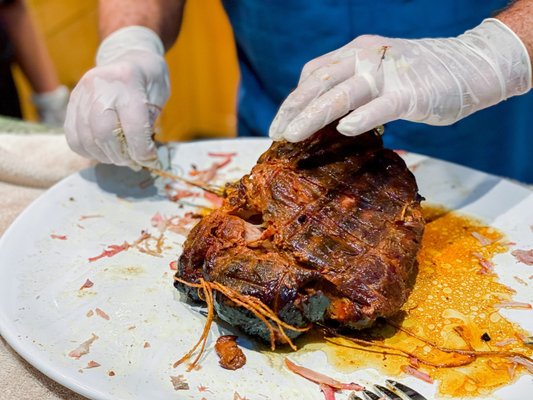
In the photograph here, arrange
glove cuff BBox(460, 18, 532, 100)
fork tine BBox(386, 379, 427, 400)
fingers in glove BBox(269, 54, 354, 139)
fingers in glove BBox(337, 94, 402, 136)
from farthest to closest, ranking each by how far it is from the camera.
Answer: glove cuff BBox(460, 18, 532, 100)
fingers in glove BBox(269, 54, 354, 139)
fingers in glove BBox(337, 94, 402, 136)
fork tine BBox(386, 379, 427, 400)

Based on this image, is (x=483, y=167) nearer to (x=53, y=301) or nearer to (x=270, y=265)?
(x=270, y=265)

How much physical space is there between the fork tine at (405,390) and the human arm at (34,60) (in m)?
4.15

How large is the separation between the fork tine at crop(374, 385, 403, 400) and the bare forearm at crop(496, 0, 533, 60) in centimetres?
125

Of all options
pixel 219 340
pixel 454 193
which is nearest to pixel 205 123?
pixel 454 193

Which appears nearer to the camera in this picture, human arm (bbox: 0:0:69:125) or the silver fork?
the silver fork

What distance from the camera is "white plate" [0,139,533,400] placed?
1.85m

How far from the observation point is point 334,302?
1969 mm

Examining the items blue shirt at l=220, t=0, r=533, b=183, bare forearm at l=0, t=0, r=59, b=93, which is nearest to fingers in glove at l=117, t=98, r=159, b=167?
blue shirt at l=220, t=0, r=533, b=183

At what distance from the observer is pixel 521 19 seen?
93.2 inches

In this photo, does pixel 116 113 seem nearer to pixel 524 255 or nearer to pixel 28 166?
pixel 28 166

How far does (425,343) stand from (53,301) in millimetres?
1161

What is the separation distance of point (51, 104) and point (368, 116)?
3.87 m

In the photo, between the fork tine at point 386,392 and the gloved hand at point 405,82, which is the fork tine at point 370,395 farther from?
the gloved hand at point 405,82

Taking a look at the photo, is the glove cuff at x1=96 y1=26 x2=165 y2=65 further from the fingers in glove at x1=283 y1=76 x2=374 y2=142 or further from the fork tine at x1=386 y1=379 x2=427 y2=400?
the fork tine at x1=386 y1=379 x2=427 y2=400
